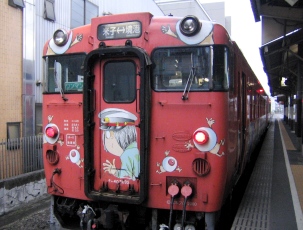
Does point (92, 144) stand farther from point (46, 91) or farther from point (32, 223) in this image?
point (32, 223)

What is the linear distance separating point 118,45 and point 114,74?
1.22ft

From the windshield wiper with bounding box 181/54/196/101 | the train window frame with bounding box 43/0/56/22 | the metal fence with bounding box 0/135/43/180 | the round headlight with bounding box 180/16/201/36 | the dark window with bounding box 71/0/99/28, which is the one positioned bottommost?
the metal fence with bounding box 0/135/43/180

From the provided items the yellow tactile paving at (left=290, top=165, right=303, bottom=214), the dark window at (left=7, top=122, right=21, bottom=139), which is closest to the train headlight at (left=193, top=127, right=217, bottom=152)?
the yellow tactile paving at (left=290, top=165, right=303, bottom=214)

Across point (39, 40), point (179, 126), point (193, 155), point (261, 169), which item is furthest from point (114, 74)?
point (261, 169)

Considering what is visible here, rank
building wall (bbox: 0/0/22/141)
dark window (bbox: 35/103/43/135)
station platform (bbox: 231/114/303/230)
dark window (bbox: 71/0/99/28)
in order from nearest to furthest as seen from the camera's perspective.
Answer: station platform (bbox: 231/114/303/230), building wall (bbox: 0/0/22/141), dark window (bbox: 35/103/43/135), dark window (bbox: 71/0/99/28)

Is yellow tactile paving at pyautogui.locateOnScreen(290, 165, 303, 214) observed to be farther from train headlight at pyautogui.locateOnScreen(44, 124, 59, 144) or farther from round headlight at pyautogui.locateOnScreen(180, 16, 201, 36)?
train headlight at pyautogui.locateOnScreen(44, 124, 59, 144)

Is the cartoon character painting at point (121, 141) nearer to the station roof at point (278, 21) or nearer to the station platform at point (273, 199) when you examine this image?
the station platform at point (273, 199)

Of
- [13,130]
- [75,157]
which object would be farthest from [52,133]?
[13,130]

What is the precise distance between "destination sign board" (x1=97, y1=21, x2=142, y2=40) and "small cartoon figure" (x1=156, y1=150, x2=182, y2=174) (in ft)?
5.04

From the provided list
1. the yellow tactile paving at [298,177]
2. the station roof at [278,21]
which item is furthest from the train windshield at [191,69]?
the station roof at [278,21]

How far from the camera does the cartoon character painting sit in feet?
13.6

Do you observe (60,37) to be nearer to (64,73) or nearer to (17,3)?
(64,73)

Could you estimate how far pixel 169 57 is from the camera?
412 cm

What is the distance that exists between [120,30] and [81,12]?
28.7ft
